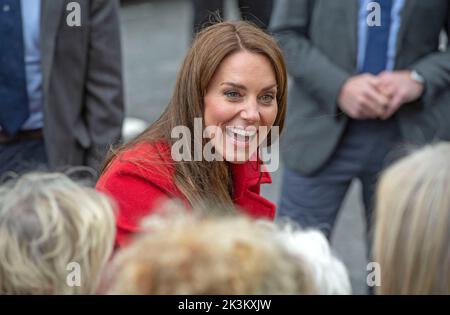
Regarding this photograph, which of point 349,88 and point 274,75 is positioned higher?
point 274,75

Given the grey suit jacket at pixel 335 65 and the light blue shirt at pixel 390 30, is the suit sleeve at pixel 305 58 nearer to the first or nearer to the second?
the grey suit jacket at pixel 335 65

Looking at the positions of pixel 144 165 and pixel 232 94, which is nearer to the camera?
pixel 144 165

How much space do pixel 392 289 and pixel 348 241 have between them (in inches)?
129

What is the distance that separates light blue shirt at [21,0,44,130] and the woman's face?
3.79 feet

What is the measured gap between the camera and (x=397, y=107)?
12.4ft

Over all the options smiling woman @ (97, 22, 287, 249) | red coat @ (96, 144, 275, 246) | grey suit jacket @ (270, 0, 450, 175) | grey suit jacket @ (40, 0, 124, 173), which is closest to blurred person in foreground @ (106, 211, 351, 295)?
red coat @ (96, 144, 275, 246)

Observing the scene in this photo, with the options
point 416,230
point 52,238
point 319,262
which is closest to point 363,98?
point 319,262

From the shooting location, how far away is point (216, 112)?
2871mm

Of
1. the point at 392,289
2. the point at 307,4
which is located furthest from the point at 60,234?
the point at 307,4

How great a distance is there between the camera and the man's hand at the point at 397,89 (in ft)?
12.4

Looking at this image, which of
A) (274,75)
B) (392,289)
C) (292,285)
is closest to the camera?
(292,285)

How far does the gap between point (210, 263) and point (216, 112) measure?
3.67 ft

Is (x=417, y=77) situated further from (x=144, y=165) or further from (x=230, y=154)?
(x=144, y=165)
